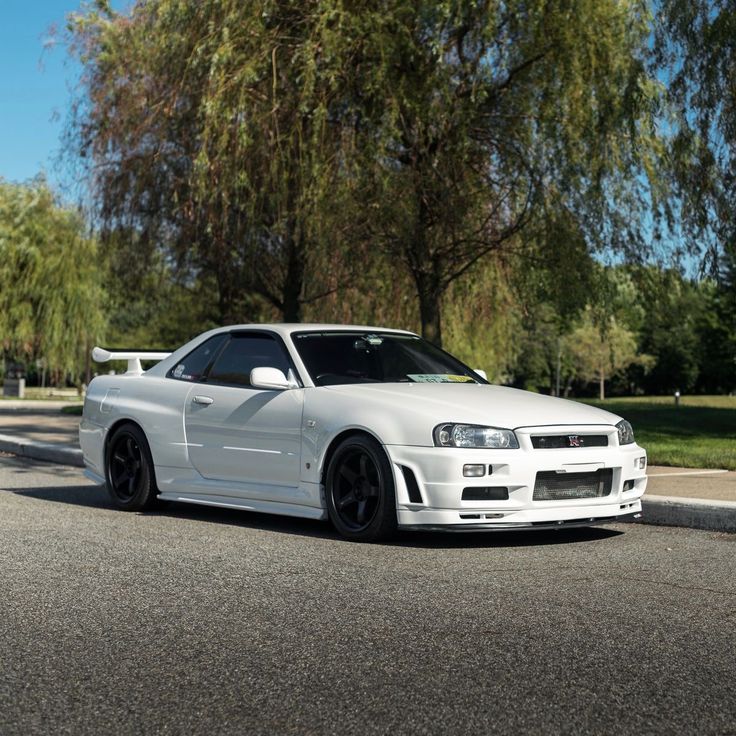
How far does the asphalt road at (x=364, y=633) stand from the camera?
4.06 meters

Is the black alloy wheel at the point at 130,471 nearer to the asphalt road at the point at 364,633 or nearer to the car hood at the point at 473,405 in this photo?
the asphalt road at the point at 364,633

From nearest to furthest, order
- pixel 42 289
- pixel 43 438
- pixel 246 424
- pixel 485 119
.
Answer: pixel 246 424 → pixel 485 119 → pixel 43 438 → pixel 42 289

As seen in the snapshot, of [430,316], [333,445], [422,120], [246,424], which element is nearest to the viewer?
[333,445]

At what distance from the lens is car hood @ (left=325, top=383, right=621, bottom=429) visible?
25.9 ft

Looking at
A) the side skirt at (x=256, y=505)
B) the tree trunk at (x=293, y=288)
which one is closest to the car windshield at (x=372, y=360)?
the side skirt at (x=256, y=505)

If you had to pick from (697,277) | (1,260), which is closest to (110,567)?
(697,277)

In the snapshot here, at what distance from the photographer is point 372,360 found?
9266 mm

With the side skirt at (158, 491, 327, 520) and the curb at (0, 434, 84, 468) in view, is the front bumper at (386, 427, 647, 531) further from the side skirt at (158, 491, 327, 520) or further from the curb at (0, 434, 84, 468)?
the curb at (0, 434, 84, 468)

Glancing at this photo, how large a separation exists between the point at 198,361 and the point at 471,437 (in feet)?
9.87

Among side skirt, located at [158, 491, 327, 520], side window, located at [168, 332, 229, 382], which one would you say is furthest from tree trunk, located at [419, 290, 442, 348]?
side skirt, located at [158, 491, 327, 520]

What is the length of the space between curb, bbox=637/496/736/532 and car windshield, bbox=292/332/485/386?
5.56ft

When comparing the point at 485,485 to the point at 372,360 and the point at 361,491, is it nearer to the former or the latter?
the point at 361,491

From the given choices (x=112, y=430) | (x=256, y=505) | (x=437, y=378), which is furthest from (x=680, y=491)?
(x=112, y=430)

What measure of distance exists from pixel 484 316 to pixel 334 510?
586 inches
